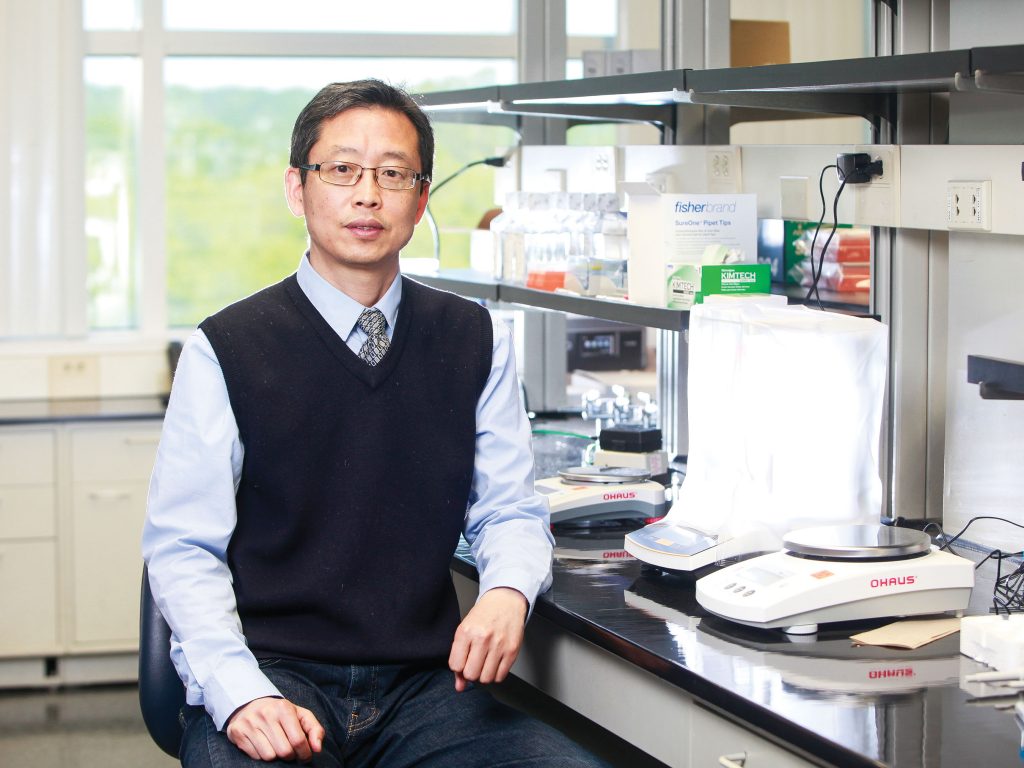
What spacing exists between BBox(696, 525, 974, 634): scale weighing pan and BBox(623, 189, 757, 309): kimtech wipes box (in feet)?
2.09

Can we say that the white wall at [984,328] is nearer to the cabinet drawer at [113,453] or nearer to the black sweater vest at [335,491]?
the black sweater vest at [335,491]

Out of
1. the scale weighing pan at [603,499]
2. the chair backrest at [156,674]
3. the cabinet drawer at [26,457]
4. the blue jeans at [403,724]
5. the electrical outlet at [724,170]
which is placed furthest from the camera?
the cabinet drawer at [26,457]

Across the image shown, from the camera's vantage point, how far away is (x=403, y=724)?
66.2 inches

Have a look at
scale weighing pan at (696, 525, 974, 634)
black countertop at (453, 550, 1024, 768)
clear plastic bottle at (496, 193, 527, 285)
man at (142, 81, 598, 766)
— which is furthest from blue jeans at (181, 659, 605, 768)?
clear plastic bottle at (496, 193, 527, 285)

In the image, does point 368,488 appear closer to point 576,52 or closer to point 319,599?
point 319,599

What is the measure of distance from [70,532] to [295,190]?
7.26 ft

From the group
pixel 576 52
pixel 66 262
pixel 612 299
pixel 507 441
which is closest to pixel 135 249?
pixel 66 262

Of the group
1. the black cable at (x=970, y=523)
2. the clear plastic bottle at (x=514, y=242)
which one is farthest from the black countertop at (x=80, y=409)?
the black cable at (x=970, y=523)

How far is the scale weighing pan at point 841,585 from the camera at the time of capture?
1530 millimetres

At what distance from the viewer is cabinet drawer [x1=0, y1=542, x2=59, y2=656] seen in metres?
3.66

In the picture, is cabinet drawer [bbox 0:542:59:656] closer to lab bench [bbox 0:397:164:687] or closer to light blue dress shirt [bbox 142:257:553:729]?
lab bench [bbox 0:397:164:687]

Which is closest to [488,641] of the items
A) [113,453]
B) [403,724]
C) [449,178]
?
[403,724]

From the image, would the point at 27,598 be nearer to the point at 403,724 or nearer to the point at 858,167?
the point at 403,724

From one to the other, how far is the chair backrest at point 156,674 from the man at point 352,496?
71 millimetres
